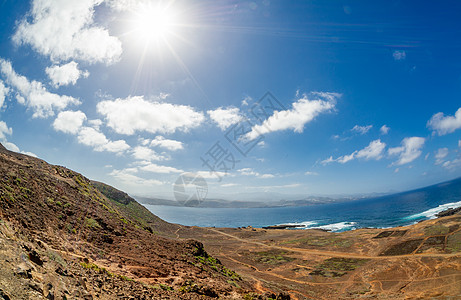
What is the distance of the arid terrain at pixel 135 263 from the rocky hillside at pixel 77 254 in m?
0.05

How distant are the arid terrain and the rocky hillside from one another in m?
0.05

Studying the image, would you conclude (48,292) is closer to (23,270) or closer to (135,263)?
(23,270)

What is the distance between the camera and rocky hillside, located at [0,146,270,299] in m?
5.99

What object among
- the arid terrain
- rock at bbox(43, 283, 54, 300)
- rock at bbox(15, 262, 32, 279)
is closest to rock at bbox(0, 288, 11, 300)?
the arid terrain

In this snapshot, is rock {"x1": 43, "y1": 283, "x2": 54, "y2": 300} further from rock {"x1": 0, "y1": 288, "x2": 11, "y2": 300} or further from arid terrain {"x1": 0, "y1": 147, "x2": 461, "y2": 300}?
rock {"x1": 0, "y1": 288, "x2": 11, "y2": 300}

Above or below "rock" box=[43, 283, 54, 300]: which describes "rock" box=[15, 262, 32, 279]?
above

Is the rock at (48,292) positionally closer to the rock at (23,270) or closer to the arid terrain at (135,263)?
the arid terrain at (135,263)

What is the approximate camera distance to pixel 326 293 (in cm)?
2253

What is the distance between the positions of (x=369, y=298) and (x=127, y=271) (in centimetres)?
2383

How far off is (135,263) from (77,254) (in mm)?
3452

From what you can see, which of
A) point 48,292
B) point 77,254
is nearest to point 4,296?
point 48,292

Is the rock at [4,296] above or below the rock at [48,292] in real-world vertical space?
above

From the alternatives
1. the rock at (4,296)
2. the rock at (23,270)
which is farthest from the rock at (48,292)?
the rock at (4,296)

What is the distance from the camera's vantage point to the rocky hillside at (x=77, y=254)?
19.7 feet
